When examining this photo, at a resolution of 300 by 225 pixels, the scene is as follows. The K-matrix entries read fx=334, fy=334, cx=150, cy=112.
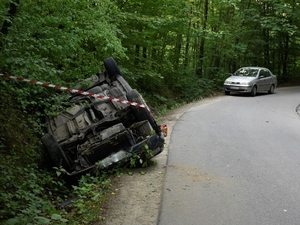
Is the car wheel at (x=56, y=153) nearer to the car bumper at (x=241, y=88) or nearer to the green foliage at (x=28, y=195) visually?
the green foliage at (x=28, y=195)

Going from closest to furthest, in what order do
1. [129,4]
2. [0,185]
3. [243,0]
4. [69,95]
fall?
[0,185], [69,95], [129,4], [243,0]

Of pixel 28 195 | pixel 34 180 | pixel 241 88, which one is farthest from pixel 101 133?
pixel 241 88

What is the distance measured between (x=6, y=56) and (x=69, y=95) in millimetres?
2198

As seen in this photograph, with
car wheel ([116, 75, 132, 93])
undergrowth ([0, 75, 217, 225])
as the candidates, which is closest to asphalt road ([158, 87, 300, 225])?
undergrowth ([0, 75, 217, 225])

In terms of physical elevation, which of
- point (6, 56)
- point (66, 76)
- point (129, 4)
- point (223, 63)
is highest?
point (129, 4)

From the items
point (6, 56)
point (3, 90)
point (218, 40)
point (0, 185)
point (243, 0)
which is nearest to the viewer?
point (0, 185)

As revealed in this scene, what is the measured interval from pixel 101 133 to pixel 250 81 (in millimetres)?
14943

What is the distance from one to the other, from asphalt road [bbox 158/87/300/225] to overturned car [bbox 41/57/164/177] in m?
0.88

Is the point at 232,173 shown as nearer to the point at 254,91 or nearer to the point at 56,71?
the point at 56,71

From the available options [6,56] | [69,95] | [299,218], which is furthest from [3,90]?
[299,218]

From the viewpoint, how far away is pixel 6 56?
6.49 meters

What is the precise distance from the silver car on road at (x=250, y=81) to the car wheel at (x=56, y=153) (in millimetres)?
15285

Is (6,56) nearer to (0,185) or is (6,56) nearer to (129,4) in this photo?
(0,185)

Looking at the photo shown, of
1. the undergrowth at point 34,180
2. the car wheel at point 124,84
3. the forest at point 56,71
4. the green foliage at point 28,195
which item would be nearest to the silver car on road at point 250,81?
the forest at point 56,71
